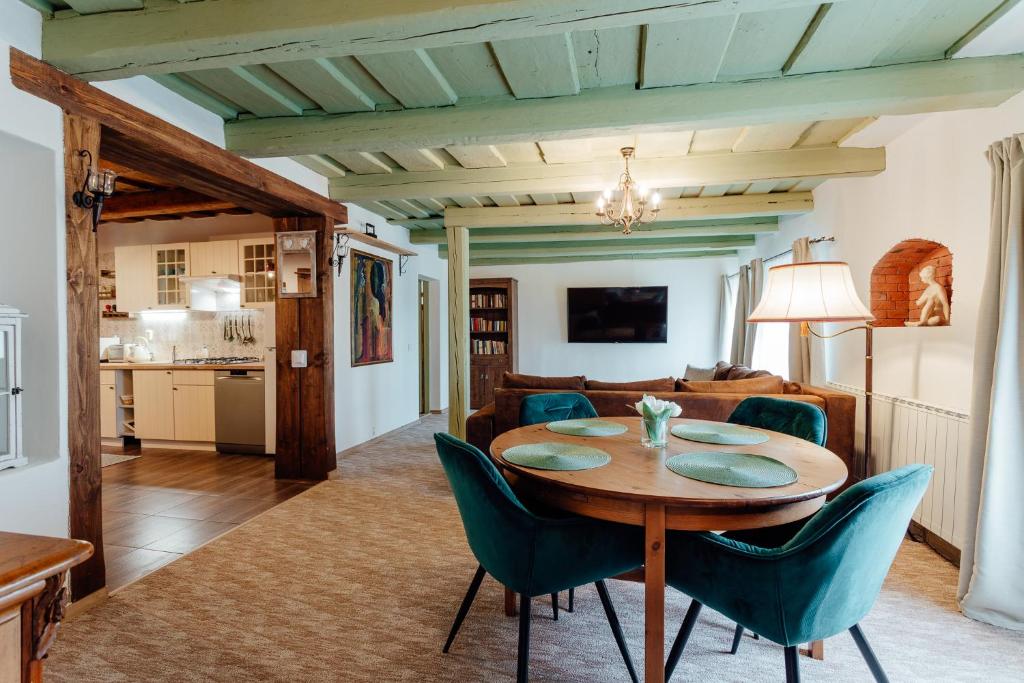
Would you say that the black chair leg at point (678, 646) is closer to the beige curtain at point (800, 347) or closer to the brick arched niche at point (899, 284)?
the brick arched niche at point (899, 284)

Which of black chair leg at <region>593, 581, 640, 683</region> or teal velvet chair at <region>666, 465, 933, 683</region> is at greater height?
teal velvet chair at <region>666, 465, 933, 683</region>

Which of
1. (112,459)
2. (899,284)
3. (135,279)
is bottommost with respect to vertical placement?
(112,459)

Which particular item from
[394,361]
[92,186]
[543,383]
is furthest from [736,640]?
[394,361]

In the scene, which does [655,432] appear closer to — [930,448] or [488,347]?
[930,448]

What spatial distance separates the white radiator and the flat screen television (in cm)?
416

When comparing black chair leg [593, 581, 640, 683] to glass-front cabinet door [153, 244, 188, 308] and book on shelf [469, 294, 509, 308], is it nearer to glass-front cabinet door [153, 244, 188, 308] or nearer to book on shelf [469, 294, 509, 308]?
glass-front cabinet door [153, 244, 188, 308]

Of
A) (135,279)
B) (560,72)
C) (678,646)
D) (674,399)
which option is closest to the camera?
(678,646)

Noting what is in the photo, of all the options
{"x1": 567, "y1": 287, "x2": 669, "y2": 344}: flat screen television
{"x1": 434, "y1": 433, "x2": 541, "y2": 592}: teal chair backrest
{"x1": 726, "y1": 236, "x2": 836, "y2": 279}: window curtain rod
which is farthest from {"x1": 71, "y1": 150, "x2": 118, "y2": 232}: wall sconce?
{"x1": 567, "y1": 287, "x2": 669, "y2": 344}: flat screen television

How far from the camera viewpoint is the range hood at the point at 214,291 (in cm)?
520

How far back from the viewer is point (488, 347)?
25.8 ft

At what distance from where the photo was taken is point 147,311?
18.2 ft

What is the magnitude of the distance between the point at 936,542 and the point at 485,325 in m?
5.91

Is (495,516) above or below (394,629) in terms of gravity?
above

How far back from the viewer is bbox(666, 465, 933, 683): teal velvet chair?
1.30 m
